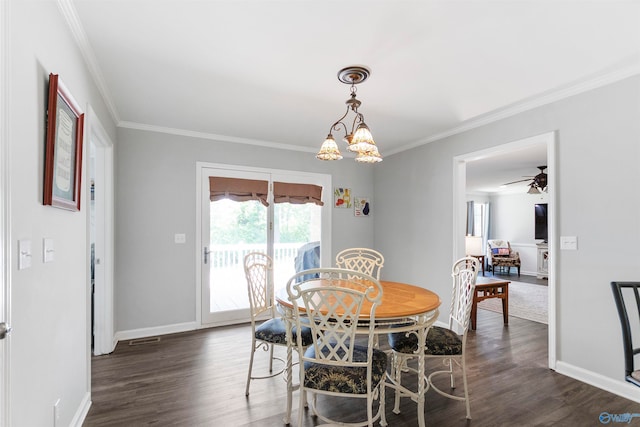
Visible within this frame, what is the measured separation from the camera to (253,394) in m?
2.42

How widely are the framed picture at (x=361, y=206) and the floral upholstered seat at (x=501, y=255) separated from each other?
5.30 meters

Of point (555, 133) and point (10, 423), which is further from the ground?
point (555, 133)

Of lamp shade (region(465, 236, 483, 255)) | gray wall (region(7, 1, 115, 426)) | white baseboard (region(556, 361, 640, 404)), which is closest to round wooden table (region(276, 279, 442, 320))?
gray wall (region(7, 1, 115, 426))

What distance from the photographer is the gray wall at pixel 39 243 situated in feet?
3.96

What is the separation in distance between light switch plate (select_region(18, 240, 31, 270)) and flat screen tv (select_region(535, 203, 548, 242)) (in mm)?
9683

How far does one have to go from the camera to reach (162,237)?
3.81m

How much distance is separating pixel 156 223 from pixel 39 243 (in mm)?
2446

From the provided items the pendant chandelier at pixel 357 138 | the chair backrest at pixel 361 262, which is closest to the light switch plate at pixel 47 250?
the pendant chandelier at pixel 357 138

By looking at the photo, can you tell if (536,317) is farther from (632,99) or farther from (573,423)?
(632,99)

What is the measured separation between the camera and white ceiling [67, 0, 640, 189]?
1740 millimetres

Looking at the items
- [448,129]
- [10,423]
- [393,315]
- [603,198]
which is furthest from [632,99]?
[10,423]

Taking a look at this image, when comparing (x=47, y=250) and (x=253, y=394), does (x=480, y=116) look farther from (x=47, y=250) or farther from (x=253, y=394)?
(x=47, y=250)

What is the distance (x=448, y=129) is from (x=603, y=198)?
67.3 inches

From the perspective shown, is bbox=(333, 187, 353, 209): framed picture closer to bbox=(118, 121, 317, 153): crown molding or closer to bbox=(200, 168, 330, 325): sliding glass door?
bbox=(200, 168, 330, 325): sliding glass door
